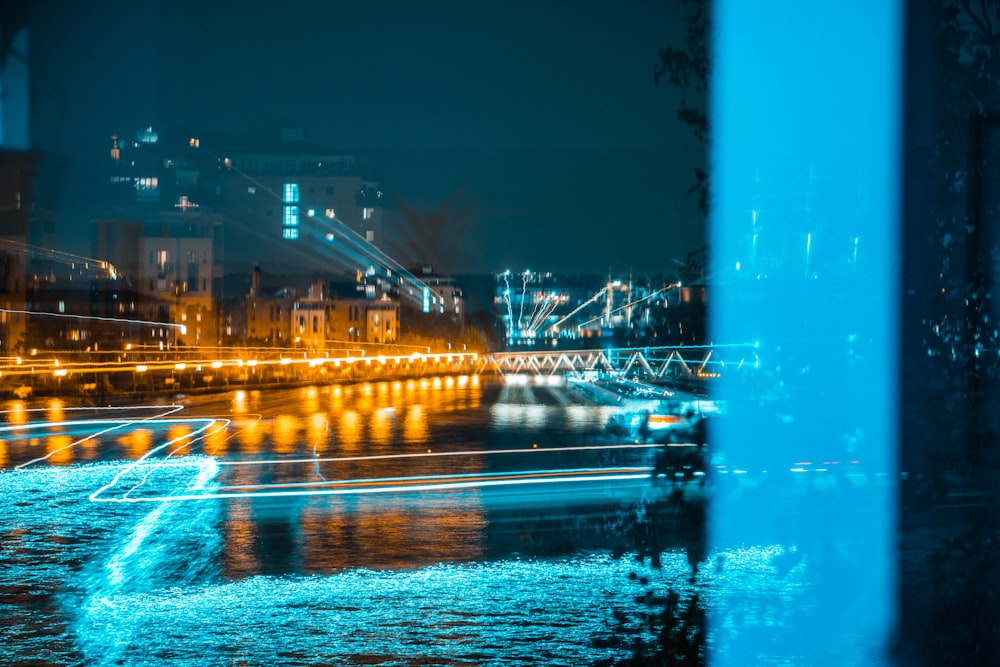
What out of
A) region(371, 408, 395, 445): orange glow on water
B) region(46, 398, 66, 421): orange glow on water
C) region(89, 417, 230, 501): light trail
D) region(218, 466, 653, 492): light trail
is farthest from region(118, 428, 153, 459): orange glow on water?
region(218, 466, 653, 492): light trail

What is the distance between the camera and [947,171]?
554 cm

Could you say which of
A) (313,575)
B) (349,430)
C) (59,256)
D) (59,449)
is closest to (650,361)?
A: (349,430)

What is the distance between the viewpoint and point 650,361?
17484mm

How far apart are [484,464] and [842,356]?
35.3 ft

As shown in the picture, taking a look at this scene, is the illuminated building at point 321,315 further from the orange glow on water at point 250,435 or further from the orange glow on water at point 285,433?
the orange glow on water at point 250,435

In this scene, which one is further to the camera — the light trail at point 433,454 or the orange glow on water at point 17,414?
the orange glow on water at point 17,414

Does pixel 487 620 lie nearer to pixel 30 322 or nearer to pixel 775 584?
pixel 775 584

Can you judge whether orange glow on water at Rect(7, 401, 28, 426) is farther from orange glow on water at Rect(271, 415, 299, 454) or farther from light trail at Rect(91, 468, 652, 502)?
light trail at Rect(91, 468, 652, 502)

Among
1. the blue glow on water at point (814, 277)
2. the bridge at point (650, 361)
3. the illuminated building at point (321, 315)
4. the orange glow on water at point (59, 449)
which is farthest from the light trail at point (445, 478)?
the illuminated building at point (321, 315)

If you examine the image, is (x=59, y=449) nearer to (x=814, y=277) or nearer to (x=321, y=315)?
(x=814, y=277)

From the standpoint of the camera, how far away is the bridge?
5496 millimetres

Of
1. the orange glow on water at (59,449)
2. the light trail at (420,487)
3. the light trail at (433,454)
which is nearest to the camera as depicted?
the light trail at (420,487)

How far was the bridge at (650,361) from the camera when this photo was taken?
5.50 m

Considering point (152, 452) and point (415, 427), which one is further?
point (415, 427)
